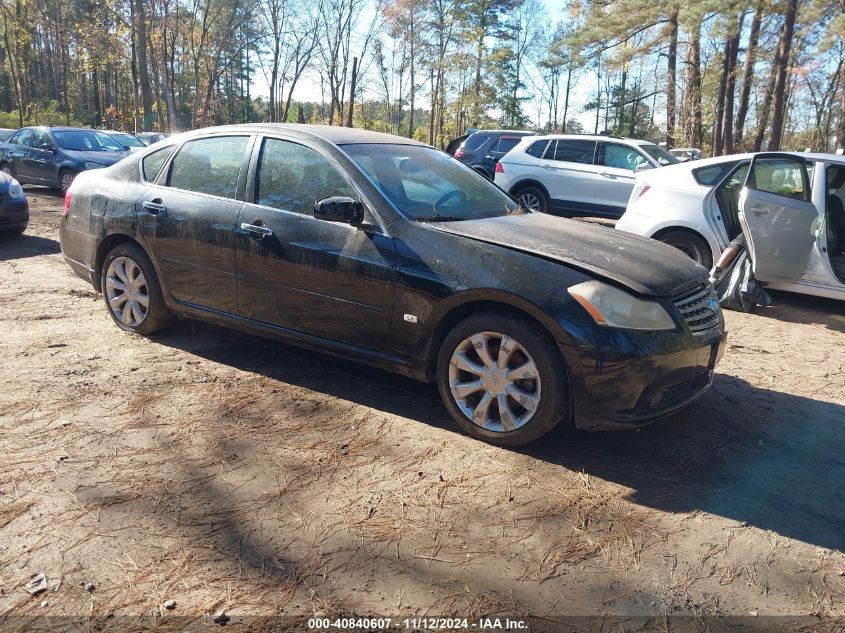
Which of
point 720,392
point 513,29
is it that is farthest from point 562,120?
point 720,392

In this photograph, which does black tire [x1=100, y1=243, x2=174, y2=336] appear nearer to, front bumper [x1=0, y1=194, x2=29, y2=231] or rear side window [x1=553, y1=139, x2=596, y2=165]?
front bumper [x1=0, y1=194, x2=29, y2=231]

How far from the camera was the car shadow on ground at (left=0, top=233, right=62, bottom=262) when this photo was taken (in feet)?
27.3

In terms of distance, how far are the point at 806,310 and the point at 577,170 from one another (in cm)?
579

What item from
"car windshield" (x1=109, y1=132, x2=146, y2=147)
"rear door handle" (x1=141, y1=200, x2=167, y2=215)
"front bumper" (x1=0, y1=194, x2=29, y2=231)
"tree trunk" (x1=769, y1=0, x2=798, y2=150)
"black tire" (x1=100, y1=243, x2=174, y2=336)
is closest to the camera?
"rear door handle" (x1=141, y1=200, x2=167, y2=215)

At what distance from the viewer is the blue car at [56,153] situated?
14031 millimetres

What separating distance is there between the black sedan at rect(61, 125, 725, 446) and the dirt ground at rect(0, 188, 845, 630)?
36 cm

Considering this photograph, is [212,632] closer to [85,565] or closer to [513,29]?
[85,565]

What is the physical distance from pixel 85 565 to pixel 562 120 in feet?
191

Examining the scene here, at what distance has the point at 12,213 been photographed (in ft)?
29.4

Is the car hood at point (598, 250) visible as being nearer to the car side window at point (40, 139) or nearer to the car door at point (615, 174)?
the car door at point (615, 174)

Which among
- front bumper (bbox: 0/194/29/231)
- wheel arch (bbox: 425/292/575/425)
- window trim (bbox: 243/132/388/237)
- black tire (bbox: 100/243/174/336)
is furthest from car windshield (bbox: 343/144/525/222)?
front bumper (bbox: 0/194/29/231)

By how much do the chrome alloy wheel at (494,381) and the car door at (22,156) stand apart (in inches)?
569

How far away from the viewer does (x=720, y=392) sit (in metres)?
4.55

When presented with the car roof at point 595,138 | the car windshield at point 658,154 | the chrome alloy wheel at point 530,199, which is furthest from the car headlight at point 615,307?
the chrome alloy wheel at point 530,199
